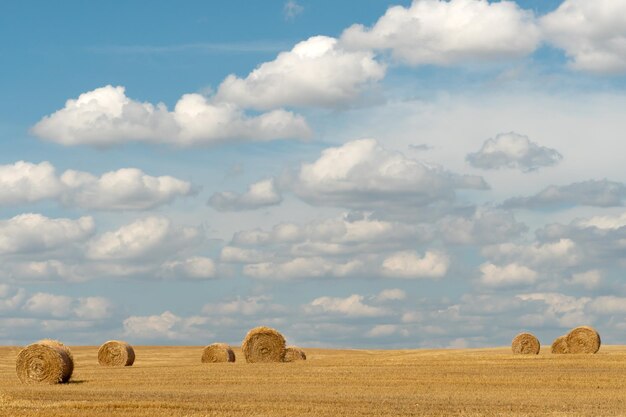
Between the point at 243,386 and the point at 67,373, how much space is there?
359 inches

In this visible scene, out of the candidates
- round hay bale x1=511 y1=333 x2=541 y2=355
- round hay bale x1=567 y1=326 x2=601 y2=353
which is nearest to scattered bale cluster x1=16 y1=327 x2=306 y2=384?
round hay bale x1=511 y1=333 x2=541 y2=355

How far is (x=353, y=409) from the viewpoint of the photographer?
2642 cm

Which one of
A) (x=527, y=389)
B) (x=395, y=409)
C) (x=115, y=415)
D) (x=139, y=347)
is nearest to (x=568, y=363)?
(x=527, y=389)

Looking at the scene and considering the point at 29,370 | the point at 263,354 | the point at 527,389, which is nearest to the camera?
the point at 527,389

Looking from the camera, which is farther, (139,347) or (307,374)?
(139,347)

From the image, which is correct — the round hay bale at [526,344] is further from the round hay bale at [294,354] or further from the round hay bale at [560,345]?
the round hay bale at [294,354]

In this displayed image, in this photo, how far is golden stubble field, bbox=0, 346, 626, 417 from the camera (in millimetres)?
26141

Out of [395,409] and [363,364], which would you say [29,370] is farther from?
[395,409]

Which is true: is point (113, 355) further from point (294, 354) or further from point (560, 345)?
point (560, 345)

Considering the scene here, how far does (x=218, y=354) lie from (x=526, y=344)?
59.7ft

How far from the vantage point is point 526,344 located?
58562 mm

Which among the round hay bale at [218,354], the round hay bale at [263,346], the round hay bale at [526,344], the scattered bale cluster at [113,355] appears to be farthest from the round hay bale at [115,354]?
the round hay bale at [526,344]

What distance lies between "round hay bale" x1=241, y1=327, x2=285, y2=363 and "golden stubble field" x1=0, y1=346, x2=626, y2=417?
189 centimetres

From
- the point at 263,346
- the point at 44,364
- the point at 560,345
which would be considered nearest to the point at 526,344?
the point at 560,345
